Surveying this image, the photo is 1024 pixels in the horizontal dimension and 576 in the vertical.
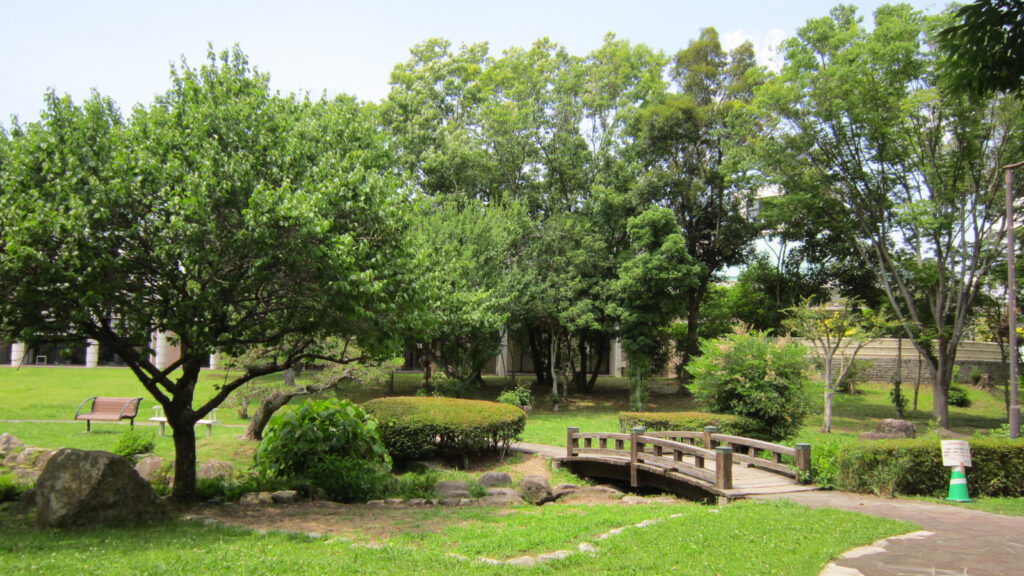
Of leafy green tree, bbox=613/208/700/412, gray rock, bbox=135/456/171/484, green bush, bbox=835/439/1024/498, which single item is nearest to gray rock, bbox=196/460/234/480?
gray rock, bbox=135/456/171/484

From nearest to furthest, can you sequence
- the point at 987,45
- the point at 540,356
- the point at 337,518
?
the point at 987,45, the point at 337,518, the point at 540,356

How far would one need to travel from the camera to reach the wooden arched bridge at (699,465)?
11750mm

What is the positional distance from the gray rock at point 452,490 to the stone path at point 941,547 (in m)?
6.15

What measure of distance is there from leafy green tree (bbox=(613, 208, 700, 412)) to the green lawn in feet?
61.9

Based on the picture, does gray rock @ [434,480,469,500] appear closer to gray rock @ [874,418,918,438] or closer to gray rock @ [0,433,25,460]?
gray rock @ [0,433,25,460]

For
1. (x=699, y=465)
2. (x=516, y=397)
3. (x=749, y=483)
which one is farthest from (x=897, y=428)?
(x=516, y=397)

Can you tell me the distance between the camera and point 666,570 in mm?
6512

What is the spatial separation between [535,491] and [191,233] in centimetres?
761

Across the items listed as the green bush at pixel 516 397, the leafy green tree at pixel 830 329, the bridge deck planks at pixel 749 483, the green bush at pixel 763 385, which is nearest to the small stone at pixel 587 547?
the bridge deck planks at pixel 749 483

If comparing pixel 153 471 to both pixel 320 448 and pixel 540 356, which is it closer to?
pixel 320 448

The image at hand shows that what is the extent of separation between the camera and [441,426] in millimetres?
16031

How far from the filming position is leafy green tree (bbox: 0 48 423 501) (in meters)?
8.45

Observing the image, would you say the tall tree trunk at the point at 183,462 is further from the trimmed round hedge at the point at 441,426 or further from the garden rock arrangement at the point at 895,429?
the garden rock arrangement at the point at 895,429

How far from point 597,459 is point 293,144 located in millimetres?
10056
